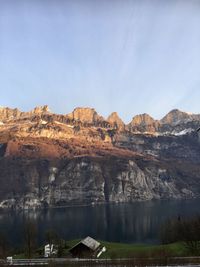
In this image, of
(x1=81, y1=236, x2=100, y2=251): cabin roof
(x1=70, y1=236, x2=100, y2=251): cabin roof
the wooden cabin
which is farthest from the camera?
(x1=81, y1=236, x2=100, y2=251): cabin roof

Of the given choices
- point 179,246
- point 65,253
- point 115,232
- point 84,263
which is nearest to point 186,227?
point 179,246

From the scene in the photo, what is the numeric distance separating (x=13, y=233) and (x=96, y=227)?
30196mm

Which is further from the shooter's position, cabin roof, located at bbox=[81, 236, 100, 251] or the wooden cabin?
cabin roof, located at bbox=[81, 236, 100, 251]

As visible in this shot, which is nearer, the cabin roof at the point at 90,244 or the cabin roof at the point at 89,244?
the cabin roof at the point at 89,244

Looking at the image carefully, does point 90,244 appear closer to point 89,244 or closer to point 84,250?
point 89,244

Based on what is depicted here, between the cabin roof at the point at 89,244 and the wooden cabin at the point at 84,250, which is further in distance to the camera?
the cabin roof at the point at 89,244

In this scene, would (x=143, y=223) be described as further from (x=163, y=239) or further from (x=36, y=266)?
(x=36, y=266)

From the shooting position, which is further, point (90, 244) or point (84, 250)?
point (90, 244)

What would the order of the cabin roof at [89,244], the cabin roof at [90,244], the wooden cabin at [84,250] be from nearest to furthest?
the wooden cabin at [84,250] → the cabin roof at [89,244] → the cabin roof at [90,244]

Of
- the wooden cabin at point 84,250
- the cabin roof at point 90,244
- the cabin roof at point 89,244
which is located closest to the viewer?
the wooden cabin at point 84,250

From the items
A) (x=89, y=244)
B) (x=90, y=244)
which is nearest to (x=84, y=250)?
(x=89, y=244)

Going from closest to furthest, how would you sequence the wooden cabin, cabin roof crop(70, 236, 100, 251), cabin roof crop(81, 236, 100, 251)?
the wooden cabin
cabin roof crop(70, 236, 100, 251)
cabin roof crop(81, 236, 100, 251)

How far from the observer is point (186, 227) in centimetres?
7619

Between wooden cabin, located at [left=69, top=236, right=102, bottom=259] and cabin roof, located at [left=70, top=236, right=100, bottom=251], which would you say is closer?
wooden cabin, located at [left=69, top=236, right=102, bottom=259]
